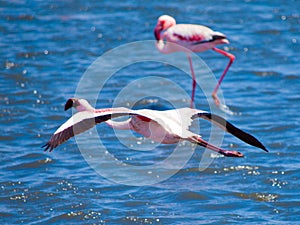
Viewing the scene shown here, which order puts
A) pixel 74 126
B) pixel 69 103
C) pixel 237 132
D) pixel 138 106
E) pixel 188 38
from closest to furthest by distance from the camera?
pixel 74 126
pixel 237 132
pixel 69 103
pixel 138 106
pixel 188 38

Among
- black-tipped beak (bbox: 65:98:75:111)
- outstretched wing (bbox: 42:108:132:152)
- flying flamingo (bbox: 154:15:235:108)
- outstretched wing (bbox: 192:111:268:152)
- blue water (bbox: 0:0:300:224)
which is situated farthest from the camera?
flying flamingo (bbox: 154:15:235:108)

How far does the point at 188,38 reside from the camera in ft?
48.1

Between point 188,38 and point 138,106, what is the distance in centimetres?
170

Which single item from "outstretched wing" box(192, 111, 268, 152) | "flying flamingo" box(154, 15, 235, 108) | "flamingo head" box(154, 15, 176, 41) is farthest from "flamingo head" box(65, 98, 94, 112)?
"flamingo head" box(154, 15, 176, 41)

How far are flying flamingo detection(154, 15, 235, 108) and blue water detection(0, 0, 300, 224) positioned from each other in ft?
1.67

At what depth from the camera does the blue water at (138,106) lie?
10.1 metres

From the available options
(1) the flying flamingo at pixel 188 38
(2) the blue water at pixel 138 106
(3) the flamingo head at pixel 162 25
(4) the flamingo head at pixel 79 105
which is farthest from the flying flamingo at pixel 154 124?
(3) the flamingo head at pixel 162 25

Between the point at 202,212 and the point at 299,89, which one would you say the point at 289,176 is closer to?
the point at 202,212

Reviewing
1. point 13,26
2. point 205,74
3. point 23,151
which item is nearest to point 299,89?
point 205,74

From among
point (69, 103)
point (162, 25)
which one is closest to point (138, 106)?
point (162, 25)

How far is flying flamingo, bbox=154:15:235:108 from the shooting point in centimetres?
1444

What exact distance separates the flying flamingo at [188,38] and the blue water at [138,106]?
20.0 inches

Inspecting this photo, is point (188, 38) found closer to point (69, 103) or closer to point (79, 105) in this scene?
point (79, 105)

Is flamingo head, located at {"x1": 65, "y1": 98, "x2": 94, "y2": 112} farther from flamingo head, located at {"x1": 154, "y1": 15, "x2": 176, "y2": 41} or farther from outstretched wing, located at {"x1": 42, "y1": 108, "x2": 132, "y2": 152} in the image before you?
flamingo head, located at {"x1": 154, "y1": 15, "x2": 176, "y2": 41}
